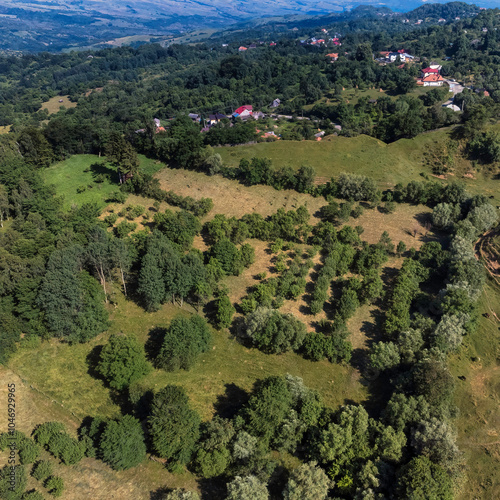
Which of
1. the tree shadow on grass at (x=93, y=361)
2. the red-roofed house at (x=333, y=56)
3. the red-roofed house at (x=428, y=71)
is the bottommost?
the tree shadow on grass at (x=93, y=361)

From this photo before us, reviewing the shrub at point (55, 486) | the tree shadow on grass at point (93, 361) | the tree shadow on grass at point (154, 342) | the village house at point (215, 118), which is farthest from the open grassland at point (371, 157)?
the shrub at point (55, 486)

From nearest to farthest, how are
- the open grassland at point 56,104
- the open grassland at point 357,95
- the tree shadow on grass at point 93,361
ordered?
the tree shadow on grass at point 93,361 < the open grassland at point 357,95 < the open grassland at point 56,104

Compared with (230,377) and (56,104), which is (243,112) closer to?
(56,104)

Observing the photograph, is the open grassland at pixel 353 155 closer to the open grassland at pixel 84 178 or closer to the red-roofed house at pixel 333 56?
the open grassland at pixel 84 178

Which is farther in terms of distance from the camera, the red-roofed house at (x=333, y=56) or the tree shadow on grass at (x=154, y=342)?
the red-roofed house at (x=333, y=56)

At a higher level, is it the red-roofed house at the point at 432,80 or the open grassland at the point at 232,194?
the red-roofed house at the point at 432,80

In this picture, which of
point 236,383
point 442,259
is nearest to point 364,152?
point 442,259
